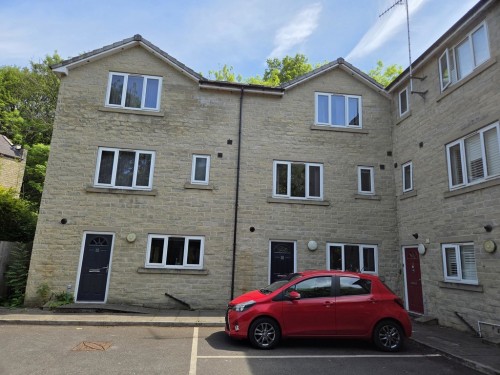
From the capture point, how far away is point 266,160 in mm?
12625

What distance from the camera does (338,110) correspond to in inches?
533

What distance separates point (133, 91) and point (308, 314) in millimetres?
9949

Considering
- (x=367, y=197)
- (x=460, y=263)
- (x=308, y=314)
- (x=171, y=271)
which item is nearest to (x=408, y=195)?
(x=367, y=197)

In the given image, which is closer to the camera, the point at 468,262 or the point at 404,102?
the point at 468,262

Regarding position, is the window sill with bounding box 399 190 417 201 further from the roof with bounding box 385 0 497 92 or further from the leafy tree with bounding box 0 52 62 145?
the leafy tree with bounding box 0 52 62 145

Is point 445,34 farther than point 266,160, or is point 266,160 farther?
point 266,160

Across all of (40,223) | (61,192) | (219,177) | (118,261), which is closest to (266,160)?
(219,177)

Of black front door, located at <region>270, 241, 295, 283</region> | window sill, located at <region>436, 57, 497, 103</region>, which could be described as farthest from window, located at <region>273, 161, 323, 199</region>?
window sill, located at <region>436, 57, 497, 103</region>

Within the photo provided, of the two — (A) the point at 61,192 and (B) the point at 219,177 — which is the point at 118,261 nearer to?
(A) the point at 61,192

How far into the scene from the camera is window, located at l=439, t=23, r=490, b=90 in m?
9.27

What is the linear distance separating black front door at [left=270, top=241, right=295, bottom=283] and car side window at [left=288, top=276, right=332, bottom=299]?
4.30 meters

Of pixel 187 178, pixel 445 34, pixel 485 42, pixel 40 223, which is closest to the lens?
pixel 485 42

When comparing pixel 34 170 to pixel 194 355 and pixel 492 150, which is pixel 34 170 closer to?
pixel 194 355

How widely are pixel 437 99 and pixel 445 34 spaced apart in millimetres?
1904
